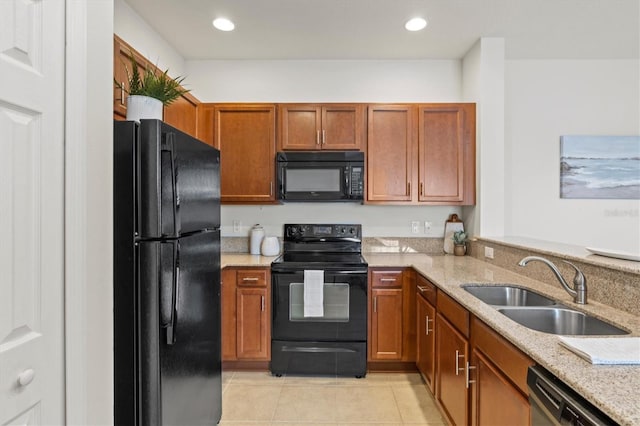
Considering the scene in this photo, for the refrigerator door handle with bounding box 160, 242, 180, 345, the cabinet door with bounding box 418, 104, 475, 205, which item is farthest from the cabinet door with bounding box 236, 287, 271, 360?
the cabinet door with bounding box 418, 104, 475, 205

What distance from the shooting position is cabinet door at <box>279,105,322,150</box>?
2.97 m

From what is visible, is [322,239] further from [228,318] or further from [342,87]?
[342,87]

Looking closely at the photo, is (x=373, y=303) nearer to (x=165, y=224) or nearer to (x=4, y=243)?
(x=165, y=224)

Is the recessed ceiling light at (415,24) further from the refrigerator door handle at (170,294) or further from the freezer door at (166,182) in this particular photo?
the refrigerator door handle at (170,294)

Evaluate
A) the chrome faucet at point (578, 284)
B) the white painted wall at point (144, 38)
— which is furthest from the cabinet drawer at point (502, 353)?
the white painted wall at point (144, 38)

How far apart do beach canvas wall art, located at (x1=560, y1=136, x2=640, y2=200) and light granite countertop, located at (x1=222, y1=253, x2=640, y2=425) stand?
59.3 inches

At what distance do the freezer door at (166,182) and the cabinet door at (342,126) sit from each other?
59.8 inches

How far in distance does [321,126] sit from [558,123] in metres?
2.34

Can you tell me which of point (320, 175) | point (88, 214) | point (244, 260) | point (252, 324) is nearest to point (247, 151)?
point (320, 175)

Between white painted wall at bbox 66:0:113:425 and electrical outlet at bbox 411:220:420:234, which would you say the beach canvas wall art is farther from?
white painted wall at bbox 66:0:113:425

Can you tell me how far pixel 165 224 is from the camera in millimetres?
1366

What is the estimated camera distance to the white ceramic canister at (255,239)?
315 cm

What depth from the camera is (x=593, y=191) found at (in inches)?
126

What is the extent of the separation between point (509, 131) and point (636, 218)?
1481 millimetres
